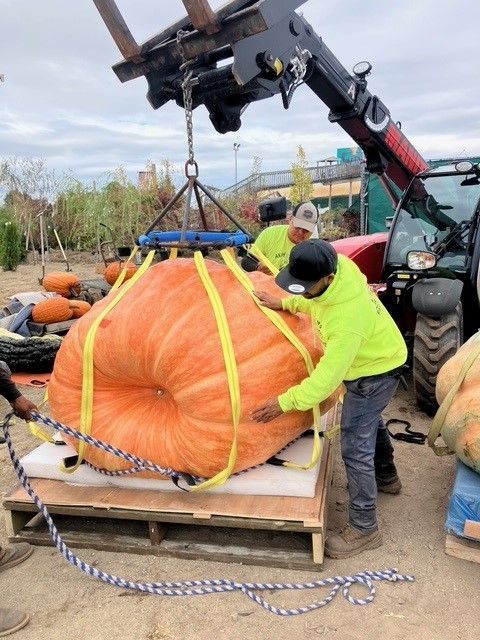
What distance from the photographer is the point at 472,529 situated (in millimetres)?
2918

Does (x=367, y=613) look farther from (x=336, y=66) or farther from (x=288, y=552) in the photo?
(x=336, y=66)

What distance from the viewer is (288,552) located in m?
3.09

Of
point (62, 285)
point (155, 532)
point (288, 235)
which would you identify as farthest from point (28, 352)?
point (155, 532)

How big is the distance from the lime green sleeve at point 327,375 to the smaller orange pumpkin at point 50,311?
5198mm

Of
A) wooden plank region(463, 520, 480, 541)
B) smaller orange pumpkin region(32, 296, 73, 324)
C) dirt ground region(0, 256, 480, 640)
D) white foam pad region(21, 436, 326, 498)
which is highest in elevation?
smaller orange pumpkin region(32, 296, 73, 324)

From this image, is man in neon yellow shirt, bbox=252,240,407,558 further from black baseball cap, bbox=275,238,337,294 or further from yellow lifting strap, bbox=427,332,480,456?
yellow lifting strap, bbox=427,332,480,456

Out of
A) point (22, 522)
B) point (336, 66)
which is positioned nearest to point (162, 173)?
point (336, 66)

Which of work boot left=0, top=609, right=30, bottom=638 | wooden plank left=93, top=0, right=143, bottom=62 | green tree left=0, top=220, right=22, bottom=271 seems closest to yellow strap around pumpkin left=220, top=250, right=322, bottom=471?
wooden plank left=93, top=0, right=143, bottom=62

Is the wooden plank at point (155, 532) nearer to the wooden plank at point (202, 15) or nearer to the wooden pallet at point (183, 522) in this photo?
the wooden pallet at point (183, 522)

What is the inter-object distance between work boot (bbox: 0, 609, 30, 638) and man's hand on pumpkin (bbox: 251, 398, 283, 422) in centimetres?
144

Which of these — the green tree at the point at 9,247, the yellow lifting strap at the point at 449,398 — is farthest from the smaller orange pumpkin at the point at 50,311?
the green tree at the point at 9,247

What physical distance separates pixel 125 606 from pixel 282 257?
286cm

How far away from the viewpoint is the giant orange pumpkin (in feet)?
9.50

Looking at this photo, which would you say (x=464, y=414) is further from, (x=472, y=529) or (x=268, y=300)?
(x=268, y=300)
